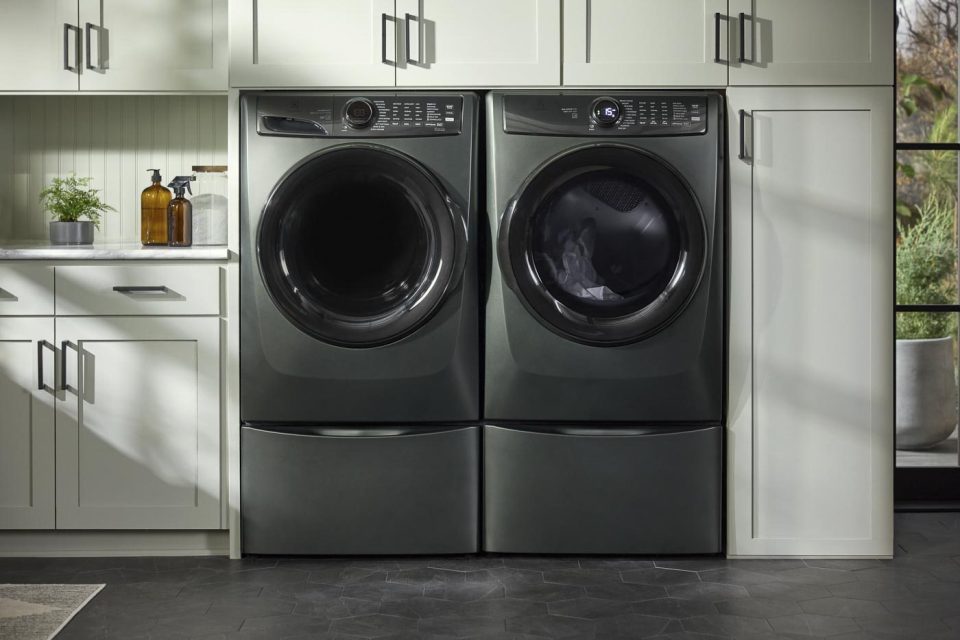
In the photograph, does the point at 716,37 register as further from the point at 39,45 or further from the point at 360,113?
the point at 39,45

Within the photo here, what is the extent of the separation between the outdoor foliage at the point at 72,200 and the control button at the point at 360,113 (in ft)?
3.17

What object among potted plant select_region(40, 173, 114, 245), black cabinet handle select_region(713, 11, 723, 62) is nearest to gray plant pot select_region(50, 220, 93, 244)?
potted plant select_region(40, 173, 114, 245)

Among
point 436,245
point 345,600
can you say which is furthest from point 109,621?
point 436,245

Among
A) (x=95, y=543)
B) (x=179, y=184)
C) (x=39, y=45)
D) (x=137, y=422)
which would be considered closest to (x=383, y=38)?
(x=179, y=184)

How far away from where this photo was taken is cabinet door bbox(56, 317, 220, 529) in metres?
2.74

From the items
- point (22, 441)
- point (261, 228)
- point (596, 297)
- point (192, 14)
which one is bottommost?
point (22, 441)

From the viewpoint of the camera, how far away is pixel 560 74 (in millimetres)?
2684

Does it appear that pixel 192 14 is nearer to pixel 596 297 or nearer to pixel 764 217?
pixel 596 297

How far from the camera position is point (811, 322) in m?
2.71

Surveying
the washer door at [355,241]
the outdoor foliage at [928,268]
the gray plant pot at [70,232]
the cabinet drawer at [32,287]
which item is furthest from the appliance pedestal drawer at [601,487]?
the gray plant pot at [70,232]

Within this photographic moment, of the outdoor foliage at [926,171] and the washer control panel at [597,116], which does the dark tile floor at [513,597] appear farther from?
the washer control panel at [597,116]

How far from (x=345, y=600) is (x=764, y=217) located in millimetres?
1519

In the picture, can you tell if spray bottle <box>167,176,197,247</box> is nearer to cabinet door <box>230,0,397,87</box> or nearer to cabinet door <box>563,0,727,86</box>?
cabinet door <box>230,0,397,87</box>

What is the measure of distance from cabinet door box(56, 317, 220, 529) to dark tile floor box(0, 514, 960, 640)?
6.2 inches
